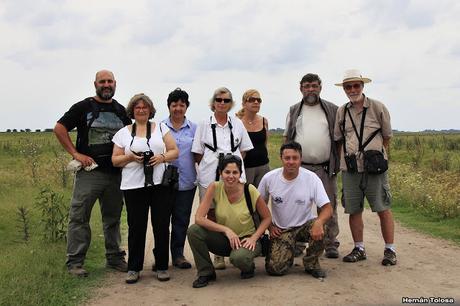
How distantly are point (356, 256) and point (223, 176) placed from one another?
208cm

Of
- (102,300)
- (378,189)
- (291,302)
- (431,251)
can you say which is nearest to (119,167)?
(102,300)

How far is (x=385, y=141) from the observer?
6.45m

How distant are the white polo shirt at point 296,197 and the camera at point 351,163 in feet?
2.04

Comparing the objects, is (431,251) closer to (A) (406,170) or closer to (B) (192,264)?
(B) (192,264)

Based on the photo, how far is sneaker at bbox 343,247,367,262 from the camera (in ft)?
20.7

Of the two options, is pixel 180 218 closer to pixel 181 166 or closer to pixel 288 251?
pixel 181 166

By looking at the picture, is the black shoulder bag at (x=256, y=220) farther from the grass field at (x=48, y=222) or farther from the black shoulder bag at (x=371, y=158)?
the grass field at (x=48, y=222)

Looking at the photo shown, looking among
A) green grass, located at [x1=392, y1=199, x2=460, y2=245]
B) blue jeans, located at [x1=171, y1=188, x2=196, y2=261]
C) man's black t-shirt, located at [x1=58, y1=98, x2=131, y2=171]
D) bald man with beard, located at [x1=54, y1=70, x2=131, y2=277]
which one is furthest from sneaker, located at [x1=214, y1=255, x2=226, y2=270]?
green grass, located at [x1=392, y1=199, x2=460, y2=245]

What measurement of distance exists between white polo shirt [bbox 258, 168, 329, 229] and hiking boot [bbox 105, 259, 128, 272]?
1965 millimetres

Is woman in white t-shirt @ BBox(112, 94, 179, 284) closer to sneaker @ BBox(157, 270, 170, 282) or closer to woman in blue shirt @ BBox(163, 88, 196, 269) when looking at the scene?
sneaker @ BBox(157, 270, 170, 282)

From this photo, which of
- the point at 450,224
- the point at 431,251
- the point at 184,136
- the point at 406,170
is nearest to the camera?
the point at 184,136

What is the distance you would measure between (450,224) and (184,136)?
5.25 metres

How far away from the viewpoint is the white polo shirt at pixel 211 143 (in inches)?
237

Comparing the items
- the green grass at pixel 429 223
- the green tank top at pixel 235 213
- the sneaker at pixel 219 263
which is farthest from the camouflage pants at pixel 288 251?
the green grass at pixel 429 223
